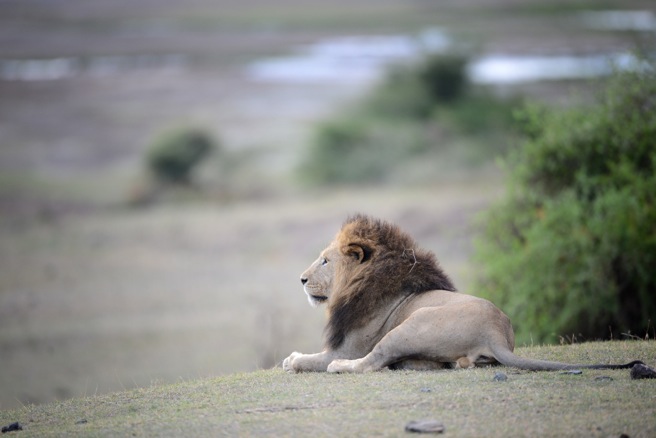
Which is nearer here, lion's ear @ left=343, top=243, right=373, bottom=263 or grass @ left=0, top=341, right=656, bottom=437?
grass @ left=0, top=341, right=656, bottom=437

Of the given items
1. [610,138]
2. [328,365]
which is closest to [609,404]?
[328,365]

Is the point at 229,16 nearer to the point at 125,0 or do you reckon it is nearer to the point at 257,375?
the point at 125,0

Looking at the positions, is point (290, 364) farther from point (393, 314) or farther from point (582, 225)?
point (582, 225)

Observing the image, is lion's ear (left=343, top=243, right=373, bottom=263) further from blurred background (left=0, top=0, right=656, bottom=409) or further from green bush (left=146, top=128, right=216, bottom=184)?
green bush (left=146, top=128, right=216, bottom=184)

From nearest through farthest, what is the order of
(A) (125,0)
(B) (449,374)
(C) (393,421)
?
(C) (393,421) < (B) (449,374) < (A) (125,0)

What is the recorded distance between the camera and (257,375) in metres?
7.94

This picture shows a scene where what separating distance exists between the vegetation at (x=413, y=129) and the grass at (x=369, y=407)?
3122cm

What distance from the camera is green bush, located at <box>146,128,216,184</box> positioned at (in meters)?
38.2

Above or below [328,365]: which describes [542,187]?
above

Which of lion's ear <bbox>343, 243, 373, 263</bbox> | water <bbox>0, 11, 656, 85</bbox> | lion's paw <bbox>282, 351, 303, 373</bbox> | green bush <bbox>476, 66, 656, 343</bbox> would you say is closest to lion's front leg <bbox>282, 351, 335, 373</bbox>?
lion's paw <bbox>282, 351, 303, 373</bbox>

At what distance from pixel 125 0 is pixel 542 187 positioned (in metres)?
73.8

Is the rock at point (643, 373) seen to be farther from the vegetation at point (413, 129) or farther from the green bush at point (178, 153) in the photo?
the green bush at point (178, 153)

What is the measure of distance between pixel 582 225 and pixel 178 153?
82.6 feet

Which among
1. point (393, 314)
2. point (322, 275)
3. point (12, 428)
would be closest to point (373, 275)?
point (393, 314)
